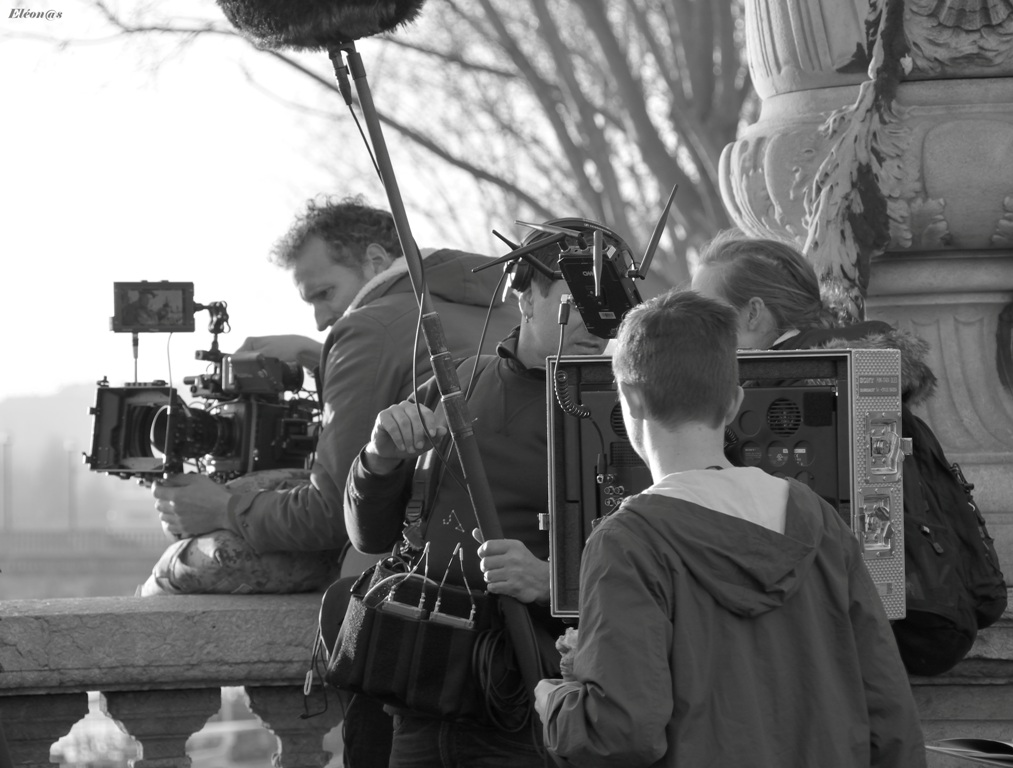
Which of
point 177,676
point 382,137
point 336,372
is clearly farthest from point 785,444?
point 177,676

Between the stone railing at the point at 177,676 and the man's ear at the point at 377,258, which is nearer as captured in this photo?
the stone railing at the point at 177,676

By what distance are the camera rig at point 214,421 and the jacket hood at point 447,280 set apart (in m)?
0.53

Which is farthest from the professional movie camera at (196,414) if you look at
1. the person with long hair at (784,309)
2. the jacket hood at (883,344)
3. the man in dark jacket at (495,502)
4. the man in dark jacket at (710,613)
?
the man in dark jacket at (710,613)

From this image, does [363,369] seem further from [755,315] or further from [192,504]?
[755,315]

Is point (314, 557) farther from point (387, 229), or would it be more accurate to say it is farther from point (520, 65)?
point (520, 65)

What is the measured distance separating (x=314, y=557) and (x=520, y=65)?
9498 mm

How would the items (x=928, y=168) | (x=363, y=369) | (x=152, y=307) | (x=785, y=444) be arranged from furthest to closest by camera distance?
1. (x=152, y=307)
2. (x=928, y=168)
3. (x=363, y=369)
4. (x=785, y=444)

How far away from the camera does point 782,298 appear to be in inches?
119

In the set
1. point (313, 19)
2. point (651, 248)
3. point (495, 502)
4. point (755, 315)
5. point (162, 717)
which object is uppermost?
point (313, 19)

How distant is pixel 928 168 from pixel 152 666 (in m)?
2.07

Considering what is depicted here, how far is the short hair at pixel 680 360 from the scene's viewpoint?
2.30 m

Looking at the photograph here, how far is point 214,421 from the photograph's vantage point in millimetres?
4156

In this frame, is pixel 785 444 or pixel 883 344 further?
pixel 883 344

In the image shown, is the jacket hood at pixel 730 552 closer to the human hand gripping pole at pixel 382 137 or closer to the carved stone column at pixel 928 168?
the human hand gripping pole at pixel 382 137
